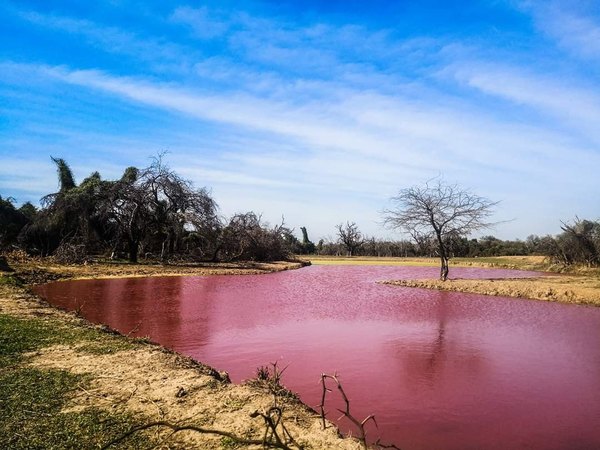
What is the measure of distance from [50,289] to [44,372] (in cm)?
1116

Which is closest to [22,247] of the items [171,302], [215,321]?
[171,302]

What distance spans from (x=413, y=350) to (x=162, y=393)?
5.17 meters

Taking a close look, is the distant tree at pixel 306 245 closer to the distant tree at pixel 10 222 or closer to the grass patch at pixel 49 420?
the distant tree at pixel 10 222

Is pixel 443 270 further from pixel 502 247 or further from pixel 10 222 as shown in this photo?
pixel 502 247

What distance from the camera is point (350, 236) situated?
63.4 metres

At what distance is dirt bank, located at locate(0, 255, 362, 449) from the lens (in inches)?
160

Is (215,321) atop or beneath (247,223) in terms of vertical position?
beneath

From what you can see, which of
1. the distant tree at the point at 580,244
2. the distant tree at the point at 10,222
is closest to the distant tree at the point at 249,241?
the distant tree at the point at 10,222

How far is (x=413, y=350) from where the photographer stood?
8.55 meters

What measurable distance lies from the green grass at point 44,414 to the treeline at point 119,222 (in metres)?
20.1

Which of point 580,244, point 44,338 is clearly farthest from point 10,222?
point 580,244

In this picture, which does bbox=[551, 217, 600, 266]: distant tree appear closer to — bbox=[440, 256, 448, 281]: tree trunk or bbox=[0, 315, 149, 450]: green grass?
→ bbox=[440, 256, 448, 281]: tree trunk

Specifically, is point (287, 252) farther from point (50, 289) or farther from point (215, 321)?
point (215, 321)

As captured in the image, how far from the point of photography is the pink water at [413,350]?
5.11m
